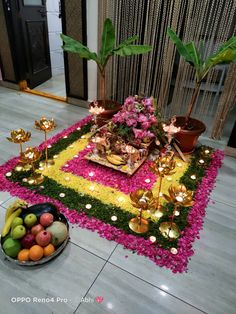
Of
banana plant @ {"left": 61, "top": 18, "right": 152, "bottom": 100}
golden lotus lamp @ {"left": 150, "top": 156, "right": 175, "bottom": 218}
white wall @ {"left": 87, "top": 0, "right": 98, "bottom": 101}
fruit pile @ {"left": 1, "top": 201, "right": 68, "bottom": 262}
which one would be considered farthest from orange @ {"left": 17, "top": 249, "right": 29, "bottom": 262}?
white wall @ {"left": 87, "top": 0, "right": 98, "bottom": 101}

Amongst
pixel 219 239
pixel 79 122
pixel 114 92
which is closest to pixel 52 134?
pixel 79 122

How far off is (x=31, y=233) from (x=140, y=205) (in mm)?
649

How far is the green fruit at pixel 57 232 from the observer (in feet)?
4.37

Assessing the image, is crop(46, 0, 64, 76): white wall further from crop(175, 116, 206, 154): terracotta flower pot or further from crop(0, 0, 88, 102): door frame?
crop(175, 116, 206, 154): terracotta flower pot

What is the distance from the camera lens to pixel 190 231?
1556 millimetres

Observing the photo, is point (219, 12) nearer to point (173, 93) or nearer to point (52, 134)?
point (173, 93)

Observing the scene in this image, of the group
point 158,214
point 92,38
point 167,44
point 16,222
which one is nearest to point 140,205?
point 158,214

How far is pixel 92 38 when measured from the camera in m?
2.97

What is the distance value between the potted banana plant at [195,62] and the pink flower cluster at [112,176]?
50 cm

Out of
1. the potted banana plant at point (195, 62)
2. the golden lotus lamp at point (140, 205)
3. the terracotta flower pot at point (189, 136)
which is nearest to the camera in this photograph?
the golden lotus lamp at point (140, 205)

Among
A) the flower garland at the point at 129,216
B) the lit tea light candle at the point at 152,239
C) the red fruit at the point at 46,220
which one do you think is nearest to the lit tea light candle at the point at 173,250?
the flower garland at the point at 129,216

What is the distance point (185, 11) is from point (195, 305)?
2595 millimetres

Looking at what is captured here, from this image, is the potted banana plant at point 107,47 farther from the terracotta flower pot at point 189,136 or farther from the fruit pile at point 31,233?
the fruit pile at point 31,233

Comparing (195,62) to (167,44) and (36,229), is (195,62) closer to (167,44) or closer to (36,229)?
(167,44)
